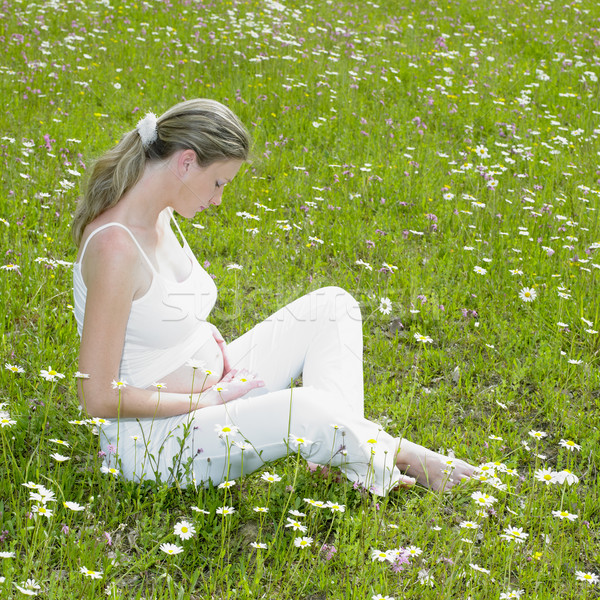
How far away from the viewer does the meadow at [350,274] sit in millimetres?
2527

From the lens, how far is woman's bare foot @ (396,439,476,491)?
2971 millimetres

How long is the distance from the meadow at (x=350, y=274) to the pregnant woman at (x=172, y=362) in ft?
0.41

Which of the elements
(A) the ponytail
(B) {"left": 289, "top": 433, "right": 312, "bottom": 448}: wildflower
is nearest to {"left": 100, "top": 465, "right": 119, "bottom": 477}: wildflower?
(B) {"left": 289, "top": 433, "right": 312, "bottom": 448}: wildflower

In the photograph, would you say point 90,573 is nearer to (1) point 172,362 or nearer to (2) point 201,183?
(1) point 172,362

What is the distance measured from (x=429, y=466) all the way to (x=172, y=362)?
110 centimetres

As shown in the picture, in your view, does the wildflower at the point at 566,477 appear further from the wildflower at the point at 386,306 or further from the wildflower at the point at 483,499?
the wildflower at the point at 386,306

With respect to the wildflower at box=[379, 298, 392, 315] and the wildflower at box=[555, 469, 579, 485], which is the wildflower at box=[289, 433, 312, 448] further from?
the wildflower at box=[379, 298, 392, 315]

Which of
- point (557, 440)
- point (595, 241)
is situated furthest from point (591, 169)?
point (557, 440)

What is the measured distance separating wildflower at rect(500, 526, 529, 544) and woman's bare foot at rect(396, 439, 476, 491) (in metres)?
0.33

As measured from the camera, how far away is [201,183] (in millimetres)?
2832

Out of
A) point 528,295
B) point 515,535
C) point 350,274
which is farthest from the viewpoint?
point 350,274

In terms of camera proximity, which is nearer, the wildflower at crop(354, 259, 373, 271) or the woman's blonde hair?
the woman's blonde hair

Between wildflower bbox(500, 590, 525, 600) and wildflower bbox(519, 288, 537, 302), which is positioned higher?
wildflower bbox(519, 288, 537, 302)

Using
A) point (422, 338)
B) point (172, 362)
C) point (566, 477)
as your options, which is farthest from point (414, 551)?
point (422, 338)
